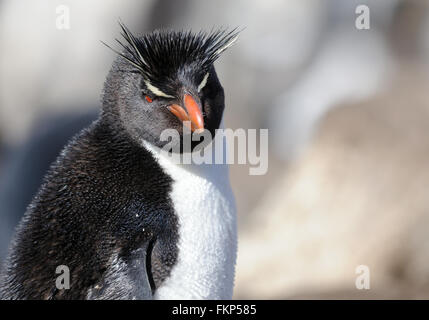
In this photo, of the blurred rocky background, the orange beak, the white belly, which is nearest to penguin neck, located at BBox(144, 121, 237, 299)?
the white belly

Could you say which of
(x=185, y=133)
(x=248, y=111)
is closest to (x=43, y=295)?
(x=185, y=133)

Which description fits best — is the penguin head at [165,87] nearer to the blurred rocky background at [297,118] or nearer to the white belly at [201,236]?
the white belly at [201,236]

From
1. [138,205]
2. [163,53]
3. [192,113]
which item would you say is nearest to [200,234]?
[138,205]

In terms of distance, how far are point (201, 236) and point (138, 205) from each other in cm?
16

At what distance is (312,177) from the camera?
4.59 m

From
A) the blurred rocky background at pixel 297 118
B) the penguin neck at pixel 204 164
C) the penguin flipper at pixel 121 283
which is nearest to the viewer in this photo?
the penguin flipper at pixel 121 283

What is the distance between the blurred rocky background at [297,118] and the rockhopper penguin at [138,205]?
0.91 meters

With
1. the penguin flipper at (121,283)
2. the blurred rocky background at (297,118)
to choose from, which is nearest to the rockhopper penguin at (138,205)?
the penguin flipper at (121,283)

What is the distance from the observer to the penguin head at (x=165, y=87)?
189 cm

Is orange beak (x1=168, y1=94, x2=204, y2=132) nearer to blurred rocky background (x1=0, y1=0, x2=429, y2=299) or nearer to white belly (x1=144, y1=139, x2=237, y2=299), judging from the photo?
white belly (x1=144, y1=139, x2=237, y2=299)

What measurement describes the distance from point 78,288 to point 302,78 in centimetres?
524

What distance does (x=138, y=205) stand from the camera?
191cm

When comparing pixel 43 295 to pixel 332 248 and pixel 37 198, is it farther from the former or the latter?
pixel 332 248

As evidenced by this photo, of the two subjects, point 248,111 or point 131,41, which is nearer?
point 131,41
